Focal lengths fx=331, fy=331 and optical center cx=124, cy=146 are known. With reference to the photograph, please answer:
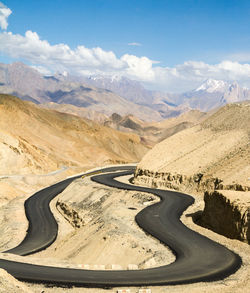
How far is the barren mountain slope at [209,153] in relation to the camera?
45.5m

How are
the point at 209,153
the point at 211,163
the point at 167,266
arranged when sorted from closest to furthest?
the point at 167,266
the point at 211,163
the point at 209,153

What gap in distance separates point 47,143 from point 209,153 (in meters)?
75.6

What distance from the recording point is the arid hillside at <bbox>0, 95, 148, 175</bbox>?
8138cm

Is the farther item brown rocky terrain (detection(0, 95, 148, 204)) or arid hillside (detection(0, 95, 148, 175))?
arid hillside (detection(0, 95, 148, 175))

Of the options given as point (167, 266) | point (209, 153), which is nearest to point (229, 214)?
point (167, 266)

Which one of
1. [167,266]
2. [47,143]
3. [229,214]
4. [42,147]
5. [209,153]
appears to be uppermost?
[209,153]

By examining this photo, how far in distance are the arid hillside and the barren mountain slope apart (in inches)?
1436

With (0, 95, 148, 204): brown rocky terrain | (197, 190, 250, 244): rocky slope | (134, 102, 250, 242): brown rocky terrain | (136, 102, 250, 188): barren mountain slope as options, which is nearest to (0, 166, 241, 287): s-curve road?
(197, 190, 250, 244): rocky slope

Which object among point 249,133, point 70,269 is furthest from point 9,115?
point 70,269

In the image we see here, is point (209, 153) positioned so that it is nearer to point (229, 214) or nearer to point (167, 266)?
point (229, 214)

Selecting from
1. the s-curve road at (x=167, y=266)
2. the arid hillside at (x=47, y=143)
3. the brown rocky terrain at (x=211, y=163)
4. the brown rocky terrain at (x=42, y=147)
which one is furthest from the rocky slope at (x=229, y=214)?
the arid hillside at (x=47, y=143)

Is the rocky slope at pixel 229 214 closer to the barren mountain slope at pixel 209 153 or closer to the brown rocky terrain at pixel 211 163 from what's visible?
the brown rocky terrain at pixel 211 163

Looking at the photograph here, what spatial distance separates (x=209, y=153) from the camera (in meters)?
52.8

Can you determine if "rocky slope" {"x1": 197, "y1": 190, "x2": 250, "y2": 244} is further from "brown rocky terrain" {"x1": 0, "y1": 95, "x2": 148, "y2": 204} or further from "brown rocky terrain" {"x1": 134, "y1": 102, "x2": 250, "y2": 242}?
"brown rocky terrain" {"x1": 0, "y1": 95, "x2": 148, "y2": 204}
